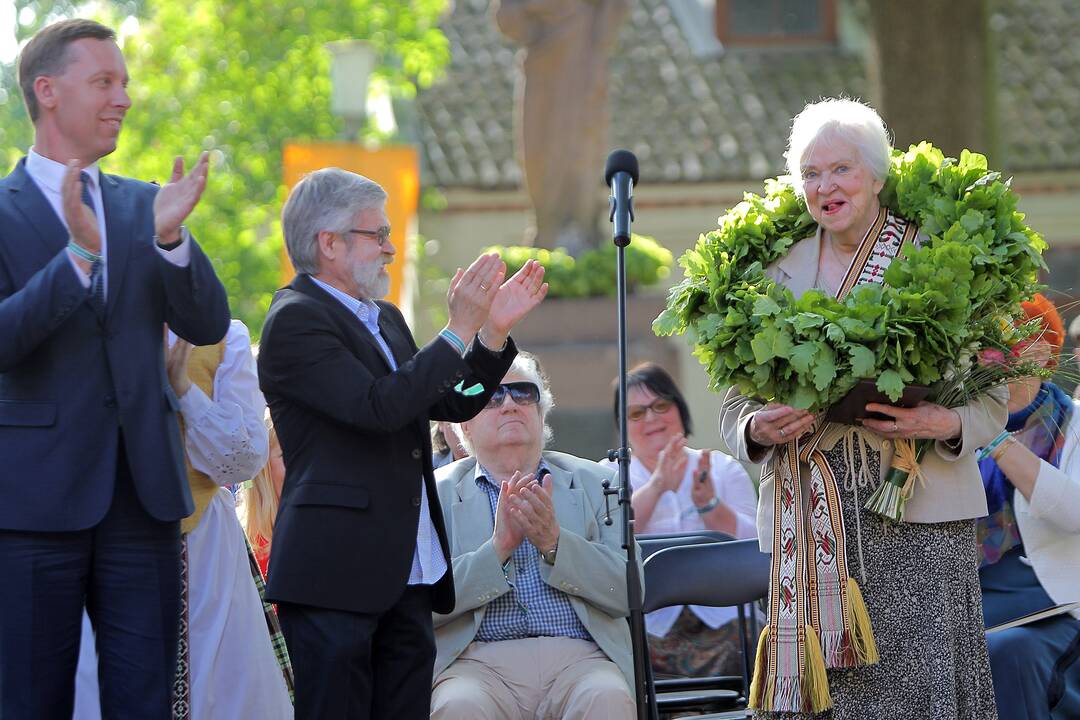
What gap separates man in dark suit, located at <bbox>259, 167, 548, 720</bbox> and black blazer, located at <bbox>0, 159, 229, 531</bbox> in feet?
1.25

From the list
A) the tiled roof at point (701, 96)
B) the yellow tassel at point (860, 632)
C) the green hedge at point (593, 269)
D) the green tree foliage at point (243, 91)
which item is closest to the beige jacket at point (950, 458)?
the yellow tassel at point (860, 632)

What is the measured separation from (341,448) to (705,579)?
180cm

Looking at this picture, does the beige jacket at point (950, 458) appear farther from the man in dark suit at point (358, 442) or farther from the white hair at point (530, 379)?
the white hair at point (530, 379)

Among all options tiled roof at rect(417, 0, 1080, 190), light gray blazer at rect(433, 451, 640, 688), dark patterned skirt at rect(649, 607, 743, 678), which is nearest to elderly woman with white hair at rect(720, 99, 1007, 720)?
light gray blazer at rect(433, 451, 640, 688)

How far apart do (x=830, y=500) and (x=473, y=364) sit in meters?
1.06

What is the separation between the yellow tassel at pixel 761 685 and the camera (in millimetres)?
4414

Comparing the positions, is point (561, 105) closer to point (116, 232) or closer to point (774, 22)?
point (116, 232)

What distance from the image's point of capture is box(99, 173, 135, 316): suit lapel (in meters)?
3.84

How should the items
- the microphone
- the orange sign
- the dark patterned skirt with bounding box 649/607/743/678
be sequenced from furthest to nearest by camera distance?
the orange sign, the dark patterned skirt with bounding box 649/607/743/678, the microphone

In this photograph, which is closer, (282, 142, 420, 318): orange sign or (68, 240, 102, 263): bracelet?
(68, 240, 102, 263): bracelet

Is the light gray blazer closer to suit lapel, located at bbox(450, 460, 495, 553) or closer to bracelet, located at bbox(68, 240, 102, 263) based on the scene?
suit lapel, located at bbox(450, 460, 495, 553)

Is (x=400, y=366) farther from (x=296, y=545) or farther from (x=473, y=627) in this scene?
(x=473, y=627)

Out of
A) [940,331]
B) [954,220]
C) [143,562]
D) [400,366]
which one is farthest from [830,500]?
[143,562]

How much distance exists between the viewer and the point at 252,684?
498cm
